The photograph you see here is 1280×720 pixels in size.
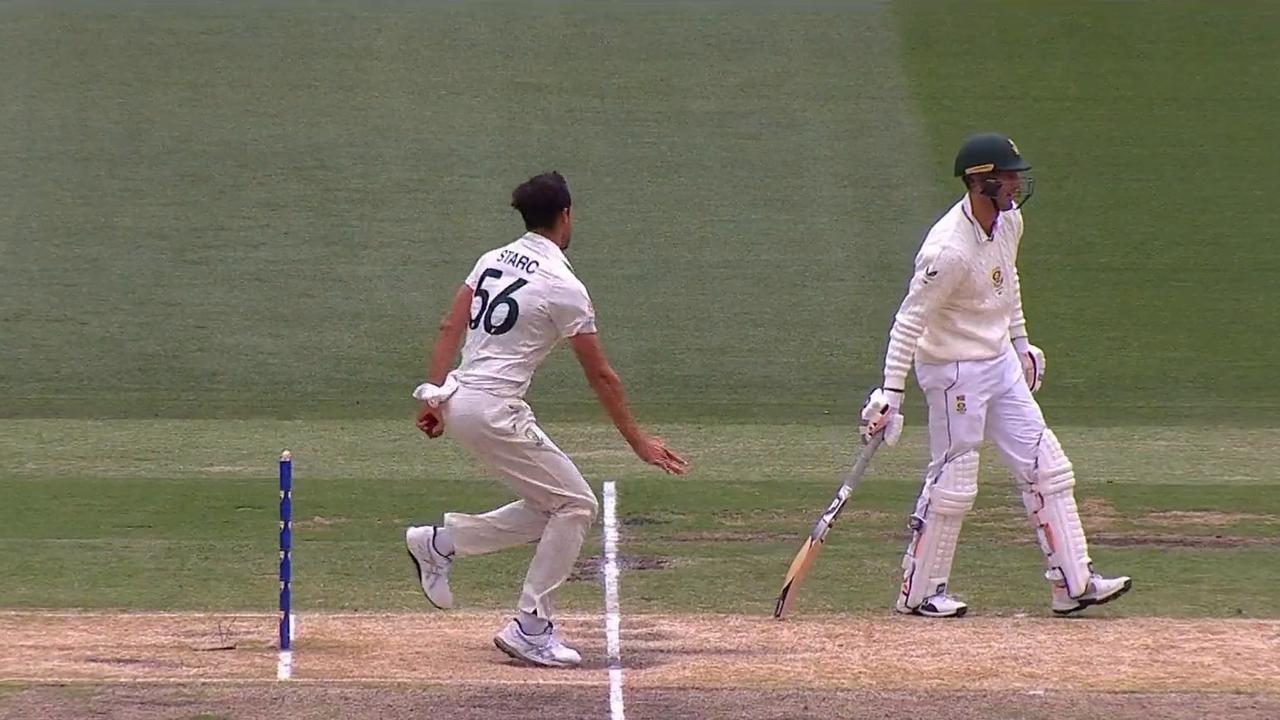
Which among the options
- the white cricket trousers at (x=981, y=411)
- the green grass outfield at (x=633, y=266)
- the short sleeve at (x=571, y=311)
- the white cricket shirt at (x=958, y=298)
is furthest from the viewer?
the green grass outfield at (x=633, y=266)

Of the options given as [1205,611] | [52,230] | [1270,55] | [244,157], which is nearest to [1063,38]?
[1270,55]

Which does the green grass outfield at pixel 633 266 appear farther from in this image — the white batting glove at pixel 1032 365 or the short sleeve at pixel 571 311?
the short sleeve at pixel 571 311

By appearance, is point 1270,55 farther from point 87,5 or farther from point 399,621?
point 399,621

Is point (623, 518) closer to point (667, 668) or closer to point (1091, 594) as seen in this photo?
point (1091, 594)

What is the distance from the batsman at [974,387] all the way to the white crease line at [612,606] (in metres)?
1.39

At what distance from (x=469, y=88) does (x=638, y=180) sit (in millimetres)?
3050

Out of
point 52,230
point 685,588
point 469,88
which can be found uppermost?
point 469,88

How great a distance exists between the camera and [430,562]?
845cm

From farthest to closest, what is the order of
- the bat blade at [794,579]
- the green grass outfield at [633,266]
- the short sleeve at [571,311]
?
the green grass outfield at [633,266]
the bat blade at [794,579]
the short sleeve at [571,311]

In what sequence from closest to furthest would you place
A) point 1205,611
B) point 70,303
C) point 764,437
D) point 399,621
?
1. point 399,621
2. point 1205,611
3. point 764,437
4. point 70,303

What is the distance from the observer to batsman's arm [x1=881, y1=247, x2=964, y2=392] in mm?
8789

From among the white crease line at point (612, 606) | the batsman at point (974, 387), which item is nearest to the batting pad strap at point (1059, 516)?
the batsman at point (974, 387)

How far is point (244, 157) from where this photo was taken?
71.9 feet

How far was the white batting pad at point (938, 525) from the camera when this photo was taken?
8.98m
